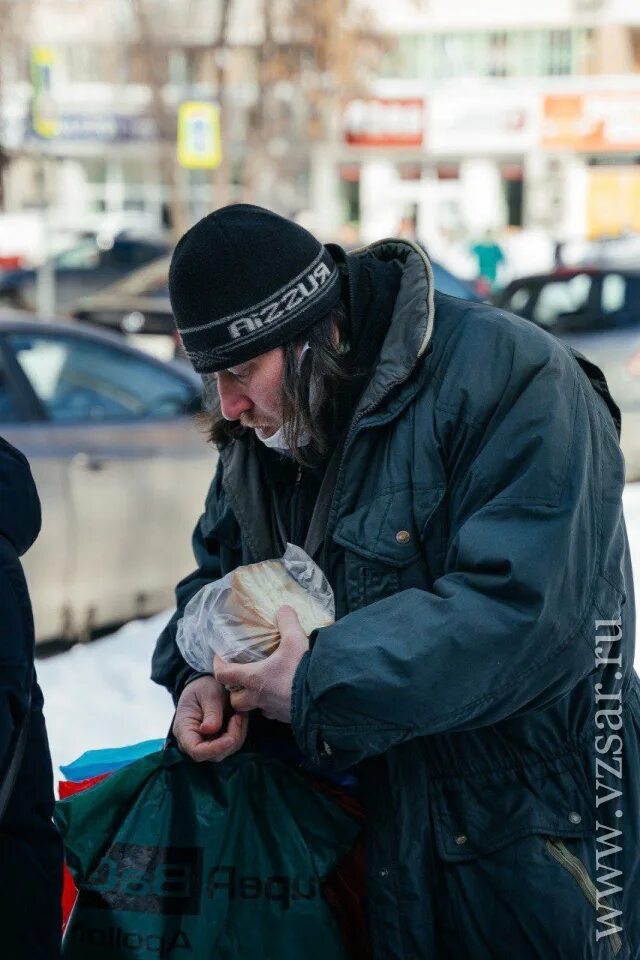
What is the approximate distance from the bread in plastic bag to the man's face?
0.21 metres

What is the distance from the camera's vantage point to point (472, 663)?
181 cm

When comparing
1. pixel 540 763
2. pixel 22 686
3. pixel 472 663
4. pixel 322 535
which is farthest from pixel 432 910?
pixel 22 686

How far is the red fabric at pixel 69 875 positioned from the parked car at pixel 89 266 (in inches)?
631

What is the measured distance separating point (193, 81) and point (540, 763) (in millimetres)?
36499

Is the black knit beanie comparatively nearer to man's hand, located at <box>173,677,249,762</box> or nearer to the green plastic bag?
man's hand, located at <box>173,677,249,762</box>

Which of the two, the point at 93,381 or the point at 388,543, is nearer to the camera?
the point at 388,543

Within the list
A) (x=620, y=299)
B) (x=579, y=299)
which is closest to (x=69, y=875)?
(x=620, y=299)

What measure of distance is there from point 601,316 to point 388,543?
7647 mm

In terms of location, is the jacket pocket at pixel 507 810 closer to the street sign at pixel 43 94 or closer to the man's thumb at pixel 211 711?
the man's thumb at pixel 211 711

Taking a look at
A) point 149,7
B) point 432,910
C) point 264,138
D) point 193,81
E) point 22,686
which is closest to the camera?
point 22,686

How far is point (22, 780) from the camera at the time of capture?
1874mm

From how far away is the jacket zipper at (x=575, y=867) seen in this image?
1940mm

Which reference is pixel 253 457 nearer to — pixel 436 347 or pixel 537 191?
pixel 436 347

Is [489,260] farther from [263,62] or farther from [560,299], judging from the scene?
[560,299]
